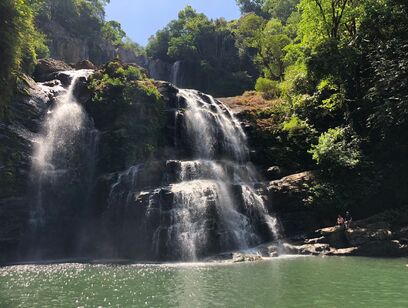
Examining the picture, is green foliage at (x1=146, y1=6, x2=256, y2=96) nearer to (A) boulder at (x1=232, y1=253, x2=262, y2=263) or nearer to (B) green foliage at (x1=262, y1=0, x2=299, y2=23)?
(B) green foliage at (x1=262, y1=0, x2=299, y2=23)

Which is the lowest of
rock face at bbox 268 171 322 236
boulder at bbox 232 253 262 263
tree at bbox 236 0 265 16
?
boulder at bbox 232 253 262 263

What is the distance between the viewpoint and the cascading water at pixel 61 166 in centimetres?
2936

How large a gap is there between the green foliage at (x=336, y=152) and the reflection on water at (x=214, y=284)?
9.22 metres

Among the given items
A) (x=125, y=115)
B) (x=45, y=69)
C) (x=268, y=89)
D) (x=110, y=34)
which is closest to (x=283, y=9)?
(x=110, y=34)

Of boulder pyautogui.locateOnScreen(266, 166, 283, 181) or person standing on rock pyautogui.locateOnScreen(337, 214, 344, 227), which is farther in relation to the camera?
boulder pyautogui.locateOnScreen(266, 166, 283, 181)

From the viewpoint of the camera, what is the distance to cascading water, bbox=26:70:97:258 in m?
29.4

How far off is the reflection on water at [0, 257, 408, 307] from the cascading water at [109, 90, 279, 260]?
308 cm

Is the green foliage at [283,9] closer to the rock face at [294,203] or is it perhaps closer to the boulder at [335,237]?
the rock face at [294,203]

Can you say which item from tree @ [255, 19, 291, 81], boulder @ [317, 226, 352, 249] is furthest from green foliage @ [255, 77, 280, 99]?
boulder @ [317, 226, 352, 249]

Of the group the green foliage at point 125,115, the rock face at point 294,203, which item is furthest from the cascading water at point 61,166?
the rock face at point 294,203

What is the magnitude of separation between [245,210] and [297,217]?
388cm

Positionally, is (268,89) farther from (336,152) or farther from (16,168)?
(16,168)

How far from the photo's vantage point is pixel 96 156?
33.2m

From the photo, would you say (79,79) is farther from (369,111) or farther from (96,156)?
(369,111)
